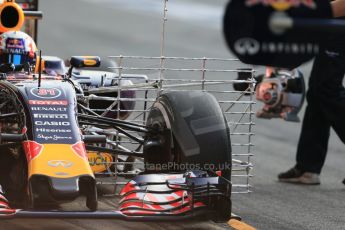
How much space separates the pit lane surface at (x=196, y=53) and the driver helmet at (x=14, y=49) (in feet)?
3.90

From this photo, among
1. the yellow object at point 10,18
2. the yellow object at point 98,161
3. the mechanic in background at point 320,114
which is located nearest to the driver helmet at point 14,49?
the yellow object at point 10,18

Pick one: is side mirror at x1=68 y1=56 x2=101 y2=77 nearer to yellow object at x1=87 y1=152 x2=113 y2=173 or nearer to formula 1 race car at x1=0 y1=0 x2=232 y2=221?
formula 1 race car at x1=0 y1=0 x2=232 y2=221

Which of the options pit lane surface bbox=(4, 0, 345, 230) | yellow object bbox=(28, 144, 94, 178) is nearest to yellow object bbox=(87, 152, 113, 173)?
pit lane surface bbox=(4, 0, 345, 230)

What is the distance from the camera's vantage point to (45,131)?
460 cm

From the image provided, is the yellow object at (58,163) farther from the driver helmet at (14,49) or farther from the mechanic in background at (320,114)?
the mechanic in background at (320,114)

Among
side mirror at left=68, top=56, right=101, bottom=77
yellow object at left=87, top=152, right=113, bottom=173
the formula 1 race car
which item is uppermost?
side mirror at left=68, top=56, right=101, bottom=77

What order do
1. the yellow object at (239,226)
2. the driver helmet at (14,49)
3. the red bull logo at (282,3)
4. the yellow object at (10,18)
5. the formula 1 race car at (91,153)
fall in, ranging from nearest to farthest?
1. the red bull logo at (282,3)
2. the formula 1 race car at (91,153)
3. the yellow object at (239,226)
4. the driver helmet at (14,49)
5. the yellow object at (10,18)

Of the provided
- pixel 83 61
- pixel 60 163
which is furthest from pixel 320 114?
pixel 60 163

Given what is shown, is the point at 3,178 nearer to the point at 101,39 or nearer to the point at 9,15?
the point at 9,15

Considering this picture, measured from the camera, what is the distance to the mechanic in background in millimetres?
7211

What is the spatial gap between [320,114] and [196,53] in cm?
1174

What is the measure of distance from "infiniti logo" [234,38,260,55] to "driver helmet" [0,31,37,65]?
175 inches

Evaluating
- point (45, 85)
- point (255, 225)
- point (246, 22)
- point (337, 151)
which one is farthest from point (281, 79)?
point (246, 22)

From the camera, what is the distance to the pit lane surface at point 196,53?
18.3 feet
